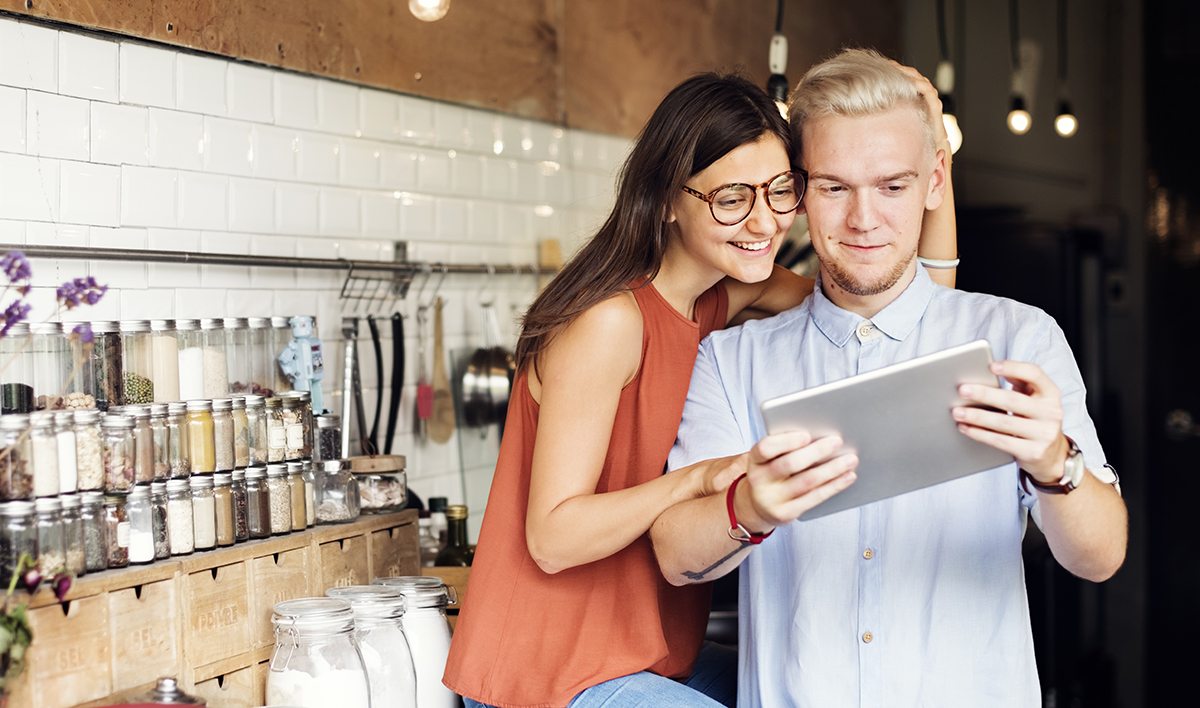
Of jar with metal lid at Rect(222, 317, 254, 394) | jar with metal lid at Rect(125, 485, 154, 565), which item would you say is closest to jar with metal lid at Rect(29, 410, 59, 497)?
jar with metal lid at Rect(125, 485, 154, 565)

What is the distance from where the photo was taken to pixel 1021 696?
1586 mm

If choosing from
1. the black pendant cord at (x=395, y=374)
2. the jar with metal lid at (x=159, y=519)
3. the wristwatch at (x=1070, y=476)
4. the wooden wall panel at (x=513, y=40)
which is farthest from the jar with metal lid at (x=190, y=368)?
the wristwatch at (x=1070, y=476)

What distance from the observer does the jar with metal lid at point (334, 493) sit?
7.26ft

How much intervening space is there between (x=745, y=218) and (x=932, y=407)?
22.4 inches

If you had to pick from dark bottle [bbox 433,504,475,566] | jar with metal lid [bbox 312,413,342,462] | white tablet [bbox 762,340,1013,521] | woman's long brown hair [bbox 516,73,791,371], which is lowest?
dark bottle [bbox 433,504,475,566]

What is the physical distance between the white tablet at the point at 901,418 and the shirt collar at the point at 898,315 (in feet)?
1.38

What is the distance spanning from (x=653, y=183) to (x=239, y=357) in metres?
0.95

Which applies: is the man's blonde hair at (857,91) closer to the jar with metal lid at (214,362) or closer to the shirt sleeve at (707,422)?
the shirt sleeve at (707,422)

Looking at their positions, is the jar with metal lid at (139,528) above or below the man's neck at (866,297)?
below

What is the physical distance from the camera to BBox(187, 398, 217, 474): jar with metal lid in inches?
75.7

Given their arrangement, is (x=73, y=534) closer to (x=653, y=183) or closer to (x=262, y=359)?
(x=262, y=359)

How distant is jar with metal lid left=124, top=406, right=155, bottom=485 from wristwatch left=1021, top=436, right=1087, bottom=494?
1.41 metres

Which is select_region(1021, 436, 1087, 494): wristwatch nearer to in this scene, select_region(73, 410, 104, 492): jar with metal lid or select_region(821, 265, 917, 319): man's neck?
select_region(821, 265, 917, 319): man's neck

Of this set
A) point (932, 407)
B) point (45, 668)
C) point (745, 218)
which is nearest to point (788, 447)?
point (932, 407)
